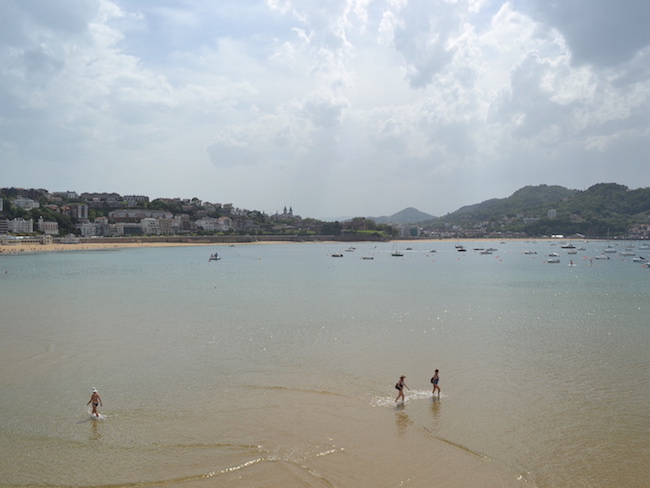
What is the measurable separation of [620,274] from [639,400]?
45.5 metres

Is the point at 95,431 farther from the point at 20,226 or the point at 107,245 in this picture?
the point at 20,226

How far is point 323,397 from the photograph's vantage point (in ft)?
42.8

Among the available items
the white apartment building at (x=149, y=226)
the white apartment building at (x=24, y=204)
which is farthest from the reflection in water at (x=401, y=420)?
the white apartment building at (x=24, y=204)

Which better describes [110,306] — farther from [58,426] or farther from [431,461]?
[431,461]

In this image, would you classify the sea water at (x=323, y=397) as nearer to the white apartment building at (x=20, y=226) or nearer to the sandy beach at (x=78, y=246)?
the sandy beach at (x=78, y=246)

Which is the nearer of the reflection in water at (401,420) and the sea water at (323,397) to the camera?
the sea water at (323,397)

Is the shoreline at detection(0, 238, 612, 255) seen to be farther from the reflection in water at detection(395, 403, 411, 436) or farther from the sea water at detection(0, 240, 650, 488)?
the reflection in water at detection(395, 403, 411, 436)

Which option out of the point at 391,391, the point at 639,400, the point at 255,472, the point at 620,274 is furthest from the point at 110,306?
the point at 620,274

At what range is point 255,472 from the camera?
9.22 metres

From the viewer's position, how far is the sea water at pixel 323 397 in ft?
31.1

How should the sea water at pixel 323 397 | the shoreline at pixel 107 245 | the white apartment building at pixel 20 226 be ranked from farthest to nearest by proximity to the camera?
the white apartment building at pixel 20 226 < the shoreline at pixel 107 245 < the sea water at pixel 323 397

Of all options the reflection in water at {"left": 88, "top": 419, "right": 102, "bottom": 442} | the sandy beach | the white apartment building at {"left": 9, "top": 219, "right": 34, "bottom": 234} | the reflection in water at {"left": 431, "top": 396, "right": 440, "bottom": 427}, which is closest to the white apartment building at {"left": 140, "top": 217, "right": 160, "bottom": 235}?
the sandy beach

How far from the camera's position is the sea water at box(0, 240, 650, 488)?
9.48m

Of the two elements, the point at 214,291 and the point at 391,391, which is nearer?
the point at 391,391
